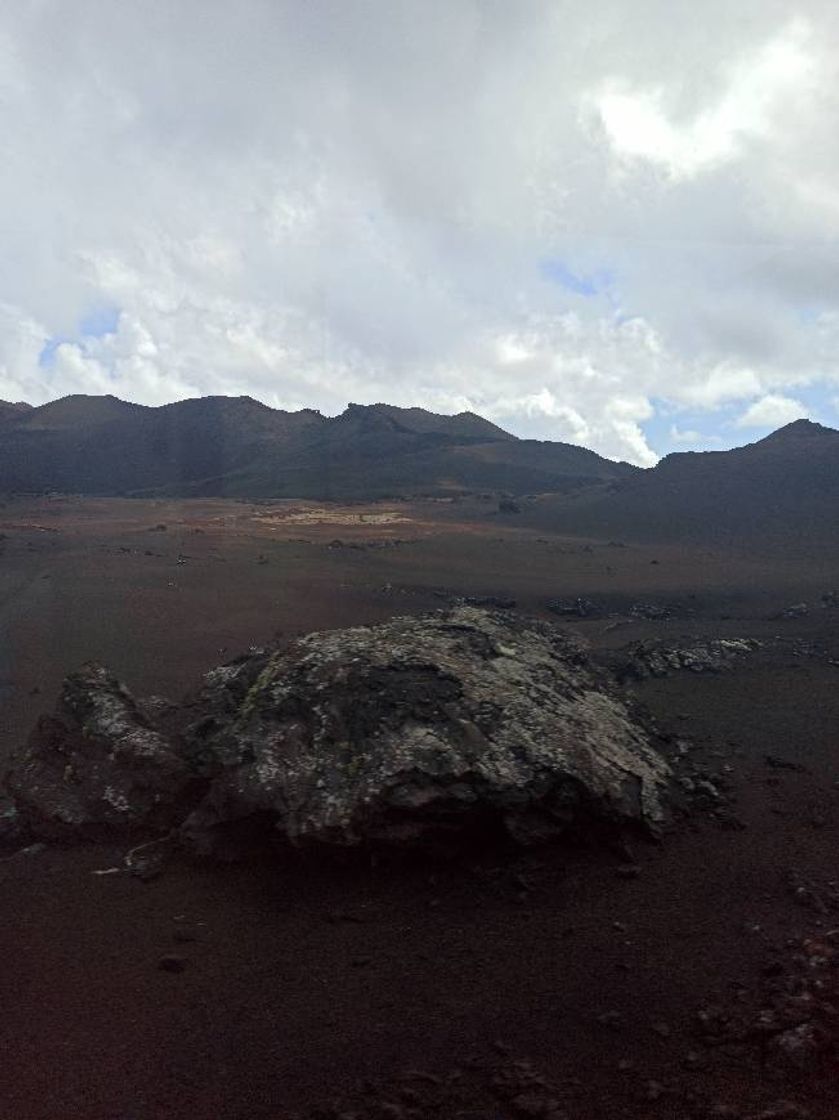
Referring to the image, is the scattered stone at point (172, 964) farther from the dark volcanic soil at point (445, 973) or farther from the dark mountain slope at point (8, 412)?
the dark mountain slope at point (8, 412)

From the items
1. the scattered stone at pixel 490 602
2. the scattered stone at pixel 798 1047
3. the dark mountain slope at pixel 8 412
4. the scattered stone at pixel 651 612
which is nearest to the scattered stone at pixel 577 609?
the scattered stone at pixel 651 612

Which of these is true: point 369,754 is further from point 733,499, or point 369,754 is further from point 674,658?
point 733,499

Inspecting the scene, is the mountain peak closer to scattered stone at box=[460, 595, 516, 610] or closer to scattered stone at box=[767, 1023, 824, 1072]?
scattered stone at box=[460, 595, 516, 610]

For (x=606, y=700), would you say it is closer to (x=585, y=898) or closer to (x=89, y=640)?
(x=585, y=898)

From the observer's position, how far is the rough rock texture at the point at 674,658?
13.2 meters

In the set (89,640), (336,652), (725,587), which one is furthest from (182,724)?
(725,587)

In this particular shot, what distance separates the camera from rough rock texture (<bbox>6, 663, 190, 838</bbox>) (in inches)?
269

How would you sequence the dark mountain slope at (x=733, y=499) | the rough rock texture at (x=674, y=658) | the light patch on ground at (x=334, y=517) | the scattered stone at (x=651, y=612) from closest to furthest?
the rough rock texture at (x=674, y=658) < the scattered stone at (x=651, y=612) < the dark mountain slope at (x=733, y=499) < the light patch on ground at (x=334, y=517)

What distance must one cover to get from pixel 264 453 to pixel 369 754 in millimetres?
111464

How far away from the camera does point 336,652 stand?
8070mm

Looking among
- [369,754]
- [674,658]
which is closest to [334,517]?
[674,658]

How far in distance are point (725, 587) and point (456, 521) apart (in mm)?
28376

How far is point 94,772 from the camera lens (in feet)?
23.5

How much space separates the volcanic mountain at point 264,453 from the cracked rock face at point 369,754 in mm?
66690
